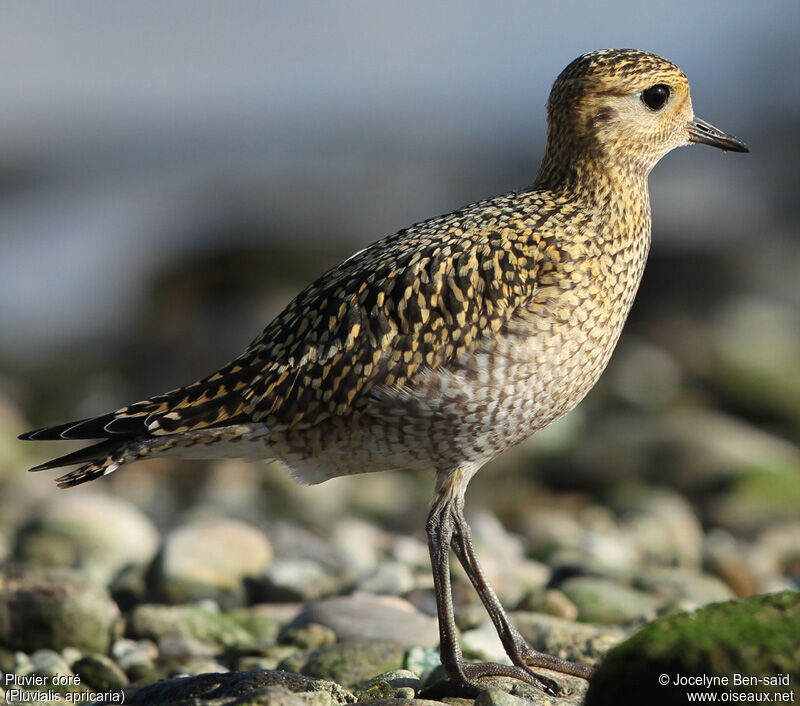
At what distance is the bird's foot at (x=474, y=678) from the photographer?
5121 mm

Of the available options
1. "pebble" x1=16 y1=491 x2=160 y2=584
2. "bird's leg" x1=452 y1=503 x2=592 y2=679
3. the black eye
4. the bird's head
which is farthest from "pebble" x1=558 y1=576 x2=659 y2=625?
"pebble" x1=16 y1=491 x2=160 y2=584

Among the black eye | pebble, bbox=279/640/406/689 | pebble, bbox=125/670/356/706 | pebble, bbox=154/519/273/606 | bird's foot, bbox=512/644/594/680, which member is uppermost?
the black eye

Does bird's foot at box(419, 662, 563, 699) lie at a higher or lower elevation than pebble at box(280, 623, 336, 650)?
higher

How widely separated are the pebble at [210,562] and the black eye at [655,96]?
404cm

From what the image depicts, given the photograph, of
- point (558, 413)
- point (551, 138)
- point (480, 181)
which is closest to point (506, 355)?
point (558, 413)

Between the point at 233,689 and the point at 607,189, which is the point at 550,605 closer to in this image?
the point at 607,189

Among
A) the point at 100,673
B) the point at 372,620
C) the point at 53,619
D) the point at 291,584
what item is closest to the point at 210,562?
the point at 291,584

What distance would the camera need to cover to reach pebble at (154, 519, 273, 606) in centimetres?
770

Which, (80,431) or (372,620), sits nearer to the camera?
(80,431)

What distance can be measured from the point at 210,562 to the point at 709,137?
4177 mm

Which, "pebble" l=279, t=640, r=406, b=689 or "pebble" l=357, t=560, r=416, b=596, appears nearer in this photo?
"pebble" l=279, t=640, r=406, b=689

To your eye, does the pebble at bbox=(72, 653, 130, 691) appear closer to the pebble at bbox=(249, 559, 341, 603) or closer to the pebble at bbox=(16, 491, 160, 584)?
the pebble at bbox=(249, 559, 341, 603)

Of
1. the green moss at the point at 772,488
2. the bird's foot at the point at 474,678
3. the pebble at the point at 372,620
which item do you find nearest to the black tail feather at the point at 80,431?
the pebble at the point at 372,620

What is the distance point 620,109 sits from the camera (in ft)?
19.7
